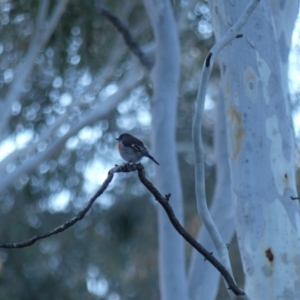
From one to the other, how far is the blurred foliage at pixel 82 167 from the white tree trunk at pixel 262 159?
5.29 meters

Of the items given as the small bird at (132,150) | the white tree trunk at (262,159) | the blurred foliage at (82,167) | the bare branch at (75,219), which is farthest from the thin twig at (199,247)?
the blurred foliage at (82,167)

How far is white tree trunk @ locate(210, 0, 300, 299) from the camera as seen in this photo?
11.2 ft

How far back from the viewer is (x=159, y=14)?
6.07 meters

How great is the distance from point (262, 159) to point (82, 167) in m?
8.29

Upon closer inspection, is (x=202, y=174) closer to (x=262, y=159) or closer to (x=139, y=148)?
(x=262, y=159)

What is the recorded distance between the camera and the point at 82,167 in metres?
11.6

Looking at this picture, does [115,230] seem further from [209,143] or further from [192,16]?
[192,16]

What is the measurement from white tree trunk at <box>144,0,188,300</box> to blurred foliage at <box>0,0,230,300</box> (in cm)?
287

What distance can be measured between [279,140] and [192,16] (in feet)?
20.4

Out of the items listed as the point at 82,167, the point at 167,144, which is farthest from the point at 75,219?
the point at 82,167

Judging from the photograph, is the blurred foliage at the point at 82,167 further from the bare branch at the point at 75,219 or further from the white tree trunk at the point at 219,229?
the bare branch at the point at 75,219

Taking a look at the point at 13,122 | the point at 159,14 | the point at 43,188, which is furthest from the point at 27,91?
the point at 159,14

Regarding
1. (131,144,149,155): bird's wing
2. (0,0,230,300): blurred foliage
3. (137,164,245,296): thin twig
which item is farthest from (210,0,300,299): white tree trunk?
(0,0,230,300): blurred foliage

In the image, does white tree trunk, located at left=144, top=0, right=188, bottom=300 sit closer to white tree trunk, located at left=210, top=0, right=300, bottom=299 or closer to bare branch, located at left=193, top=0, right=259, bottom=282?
white tree trunk, located at left=210, top=0, right=300, bottom=299
